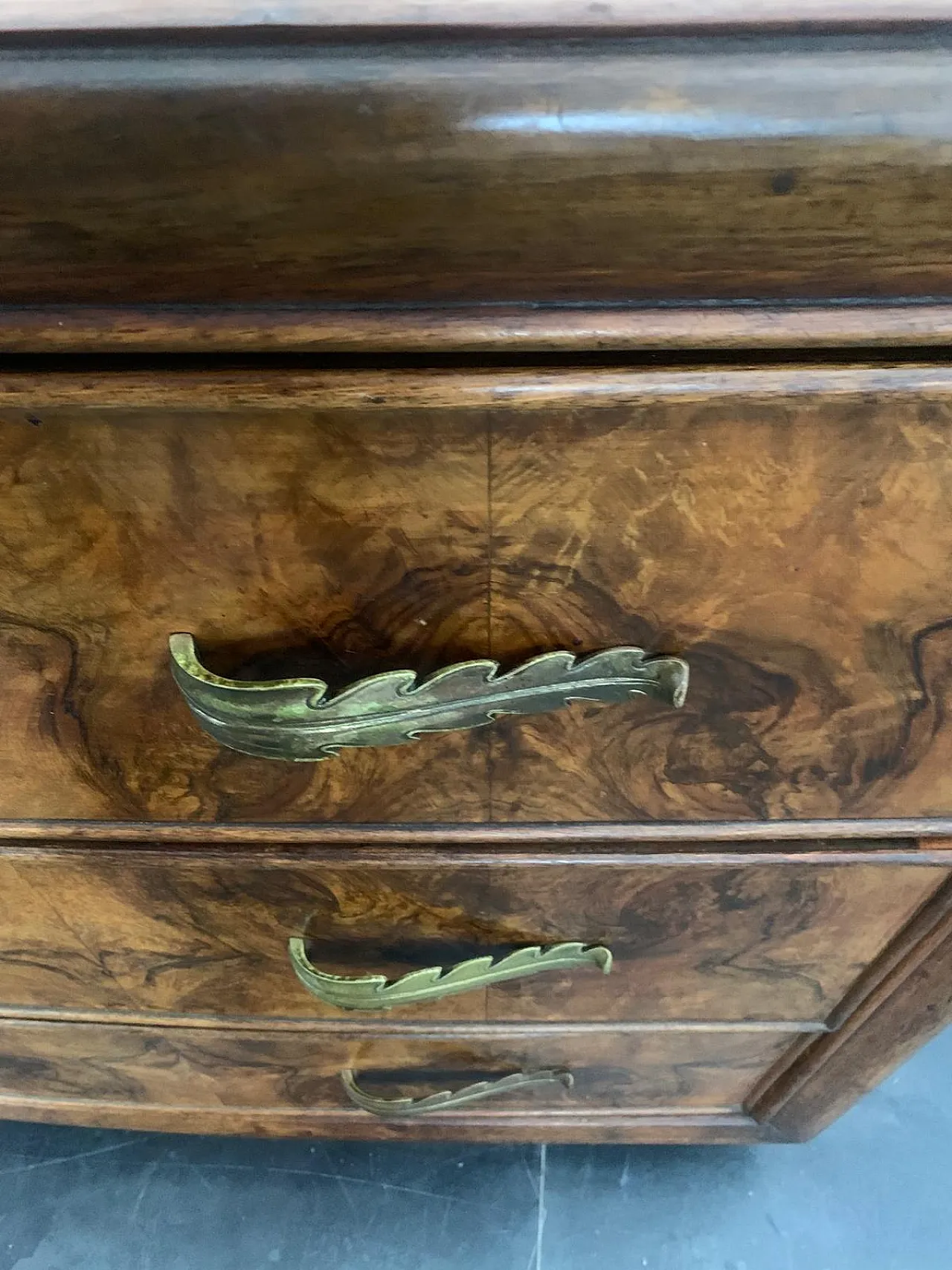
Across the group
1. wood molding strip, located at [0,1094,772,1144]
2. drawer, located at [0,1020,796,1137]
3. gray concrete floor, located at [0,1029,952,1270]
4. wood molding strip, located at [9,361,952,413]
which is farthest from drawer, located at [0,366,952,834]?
gray concrete floor, located at [0,1029,952,1270]

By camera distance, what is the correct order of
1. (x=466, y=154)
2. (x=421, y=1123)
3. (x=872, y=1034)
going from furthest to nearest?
(x=421, y=1123) < (x=872, y=1034) < (x=466, y=154)

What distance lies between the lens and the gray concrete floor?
689 mm

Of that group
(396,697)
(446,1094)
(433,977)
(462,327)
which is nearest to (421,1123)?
(446,1094)

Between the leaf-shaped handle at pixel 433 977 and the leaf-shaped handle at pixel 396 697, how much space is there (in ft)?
0.55

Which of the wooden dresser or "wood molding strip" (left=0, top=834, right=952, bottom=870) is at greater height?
the wooden dresser

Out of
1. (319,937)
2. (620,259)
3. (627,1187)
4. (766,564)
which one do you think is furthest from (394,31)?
(627,1187)

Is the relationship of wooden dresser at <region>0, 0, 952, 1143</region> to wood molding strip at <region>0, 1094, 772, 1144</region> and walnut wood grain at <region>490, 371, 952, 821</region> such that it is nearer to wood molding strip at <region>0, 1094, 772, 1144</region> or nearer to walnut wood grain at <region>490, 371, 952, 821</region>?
walnut wood grain at <region>490, 371, 952, 821</region>

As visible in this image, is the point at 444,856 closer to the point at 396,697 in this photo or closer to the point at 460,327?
the point at 396,697

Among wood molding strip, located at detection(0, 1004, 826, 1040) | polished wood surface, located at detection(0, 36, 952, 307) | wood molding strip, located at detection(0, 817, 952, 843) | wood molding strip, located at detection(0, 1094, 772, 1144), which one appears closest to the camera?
polished wood surface, located at detection(0, 36, 952, 307)

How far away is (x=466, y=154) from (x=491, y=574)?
117mm

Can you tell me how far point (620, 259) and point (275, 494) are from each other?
0.11 m

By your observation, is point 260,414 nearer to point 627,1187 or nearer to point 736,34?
point 736,34

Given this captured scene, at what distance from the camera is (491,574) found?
281 millimetres

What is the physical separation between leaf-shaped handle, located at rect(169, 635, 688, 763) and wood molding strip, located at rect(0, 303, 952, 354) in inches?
3.8
